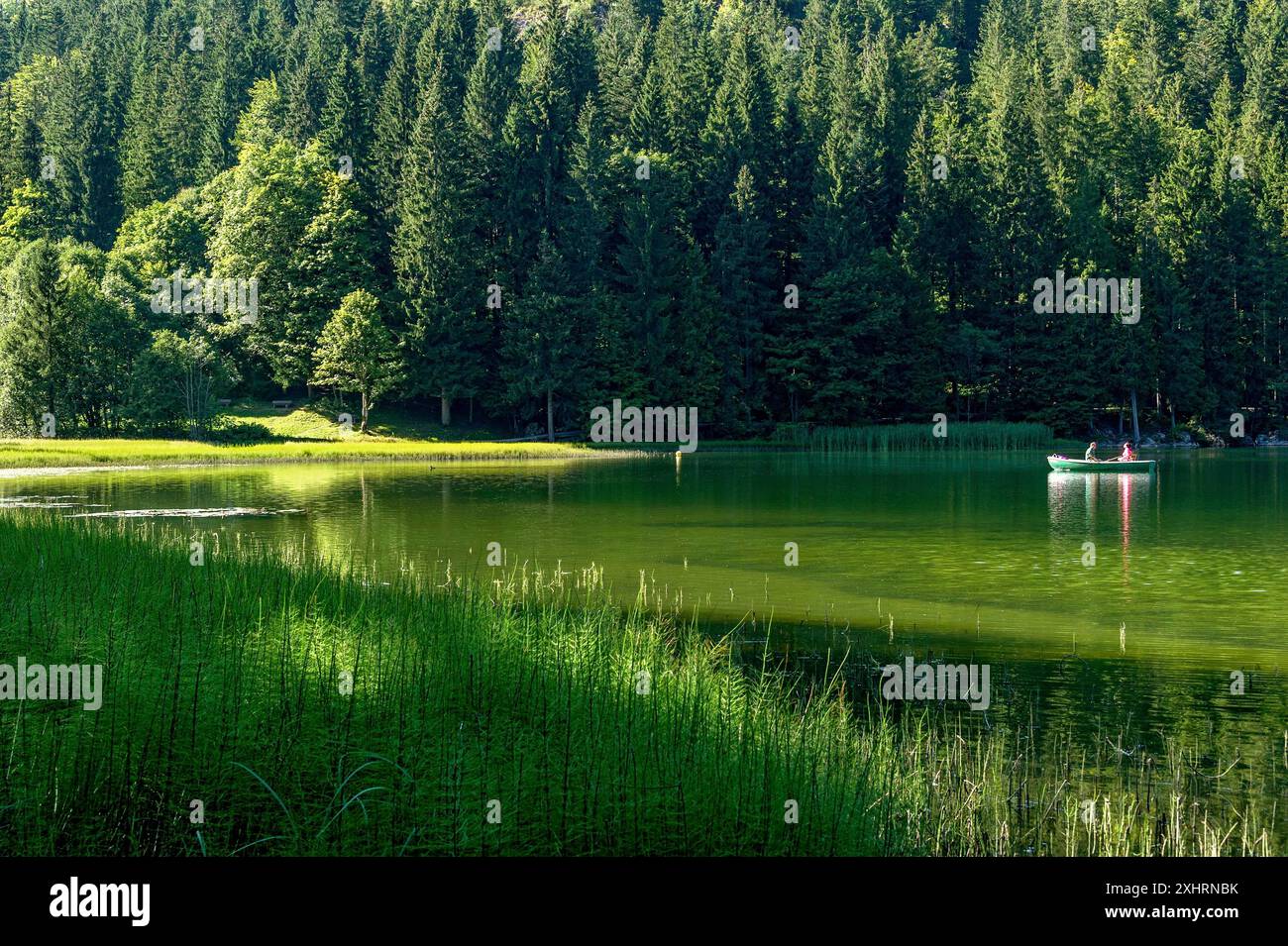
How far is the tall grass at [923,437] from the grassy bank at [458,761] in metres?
71.1

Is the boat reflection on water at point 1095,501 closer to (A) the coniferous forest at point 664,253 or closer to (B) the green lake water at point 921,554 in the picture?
(B) the green lake water at point 921,554

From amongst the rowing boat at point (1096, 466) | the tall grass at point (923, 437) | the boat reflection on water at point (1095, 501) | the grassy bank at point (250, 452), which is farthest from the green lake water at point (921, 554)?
the tall grass at point (923, 437)

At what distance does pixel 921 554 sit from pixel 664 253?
2329 inches

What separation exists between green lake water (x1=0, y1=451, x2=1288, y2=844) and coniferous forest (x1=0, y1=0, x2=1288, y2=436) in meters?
23.2

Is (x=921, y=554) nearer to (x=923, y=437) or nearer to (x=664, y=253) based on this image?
(x=923, y=437)

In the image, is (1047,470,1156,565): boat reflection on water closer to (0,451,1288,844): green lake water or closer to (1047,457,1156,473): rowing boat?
(0,451,1288,844): green lake water

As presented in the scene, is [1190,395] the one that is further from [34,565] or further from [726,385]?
[34,565]

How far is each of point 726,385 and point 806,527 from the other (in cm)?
5146

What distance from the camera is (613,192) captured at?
292 feet

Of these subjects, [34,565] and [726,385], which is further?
[726,385]

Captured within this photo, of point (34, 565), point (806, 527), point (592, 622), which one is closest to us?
point (592, 622)

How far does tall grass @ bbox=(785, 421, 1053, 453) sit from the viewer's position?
8231 cm

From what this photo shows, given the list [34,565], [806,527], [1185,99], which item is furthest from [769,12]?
[34,565]

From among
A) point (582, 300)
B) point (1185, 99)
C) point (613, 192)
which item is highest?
point (1185, 99)
